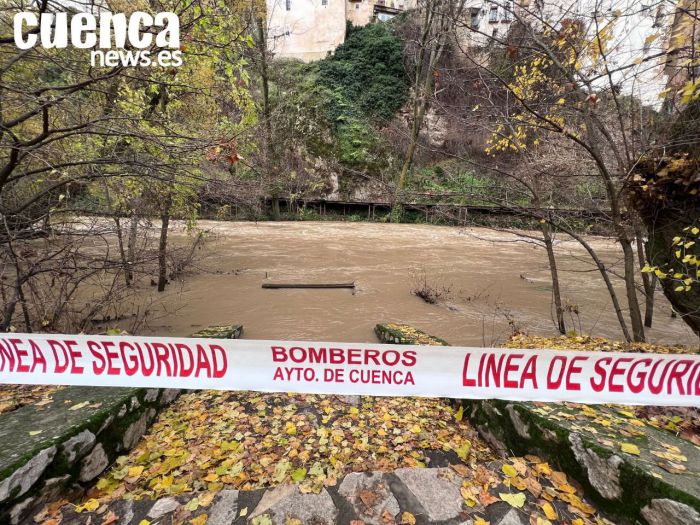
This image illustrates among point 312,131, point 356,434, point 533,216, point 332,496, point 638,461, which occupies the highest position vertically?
point 312,131

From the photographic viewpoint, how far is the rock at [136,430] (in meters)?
2.67

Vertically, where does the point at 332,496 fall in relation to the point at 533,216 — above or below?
below

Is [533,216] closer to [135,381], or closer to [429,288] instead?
[429,288]

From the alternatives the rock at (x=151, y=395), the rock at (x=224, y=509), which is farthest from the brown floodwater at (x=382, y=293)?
the rock at (x=224, y=509)

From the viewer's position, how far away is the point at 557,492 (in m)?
1.98

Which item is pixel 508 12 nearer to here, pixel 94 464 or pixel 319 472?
pixel 319 472

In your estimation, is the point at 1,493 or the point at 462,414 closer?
the point at 1,493

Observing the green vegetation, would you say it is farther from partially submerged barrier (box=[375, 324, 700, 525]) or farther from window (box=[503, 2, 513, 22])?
partially submerged barrier (box=[375, 324, 700, 525])


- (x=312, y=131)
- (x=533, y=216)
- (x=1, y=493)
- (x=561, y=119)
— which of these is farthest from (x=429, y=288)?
(x=312, y=131)

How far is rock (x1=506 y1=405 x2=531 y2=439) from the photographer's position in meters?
2.50

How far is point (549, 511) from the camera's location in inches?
72.2

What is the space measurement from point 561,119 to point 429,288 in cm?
530

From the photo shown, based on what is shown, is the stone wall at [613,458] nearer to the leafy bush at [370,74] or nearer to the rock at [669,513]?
the rock at [669,513]

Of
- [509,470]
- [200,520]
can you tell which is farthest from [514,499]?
[200,520]
